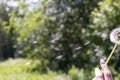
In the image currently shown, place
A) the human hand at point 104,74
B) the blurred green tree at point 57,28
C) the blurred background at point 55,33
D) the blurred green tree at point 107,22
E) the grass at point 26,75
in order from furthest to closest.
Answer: the blurred green tree at point 57,28 → the blurred background at point 55,33 → the grass at point 26,75 → the blurred green tree at point 107,22 → the human hand at point 104,74

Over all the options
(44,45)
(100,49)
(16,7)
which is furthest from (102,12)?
(16,7)

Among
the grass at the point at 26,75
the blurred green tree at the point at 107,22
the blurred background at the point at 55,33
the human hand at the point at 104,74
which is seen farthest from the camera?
the blurred background at the point at 55,33

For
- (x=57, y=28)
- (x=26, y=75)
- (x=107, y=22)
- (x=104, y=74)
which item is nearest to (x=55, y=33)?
(x=57, y=28)

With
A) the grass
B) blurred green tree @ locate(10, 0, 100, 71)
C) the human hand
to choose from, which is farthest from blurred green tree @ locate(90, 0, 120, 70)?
the human hand

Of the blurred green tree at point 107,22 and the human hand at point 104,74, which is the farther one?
the blurred green tree at point 107,22

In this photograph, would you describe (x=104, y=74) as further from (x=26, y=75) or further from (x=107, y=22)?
(x=26, y=75)

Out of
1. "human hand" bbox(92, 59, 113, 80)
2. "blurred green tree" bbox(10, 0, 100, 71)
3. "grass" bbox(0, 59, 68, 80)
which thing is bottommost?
"human hand" bbox(92, 59, 113, 80)

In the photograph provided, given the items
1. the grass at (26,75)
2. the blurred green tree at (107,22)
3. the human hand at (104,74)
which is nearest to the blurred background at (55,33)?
the grass at (26,75)

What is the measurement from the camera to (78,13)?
10305mm

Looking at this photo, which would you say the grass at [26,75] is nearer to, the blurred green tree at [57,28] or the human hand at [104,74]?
the blurred green tree at [57,28]

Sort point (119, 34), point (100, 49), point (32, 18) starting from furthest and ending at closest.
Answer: point (32, 18), point (100, 49), point (119, 34)

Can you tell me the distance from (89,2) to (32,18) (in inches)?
76.2

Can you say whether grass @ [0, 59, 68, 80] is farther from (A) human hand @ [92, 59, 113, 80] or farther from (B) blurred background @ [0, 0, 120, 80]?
(A) human hand @ [92, 59, 113, 80]

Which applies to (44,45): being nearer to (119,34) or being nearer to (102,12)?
(102,12)
